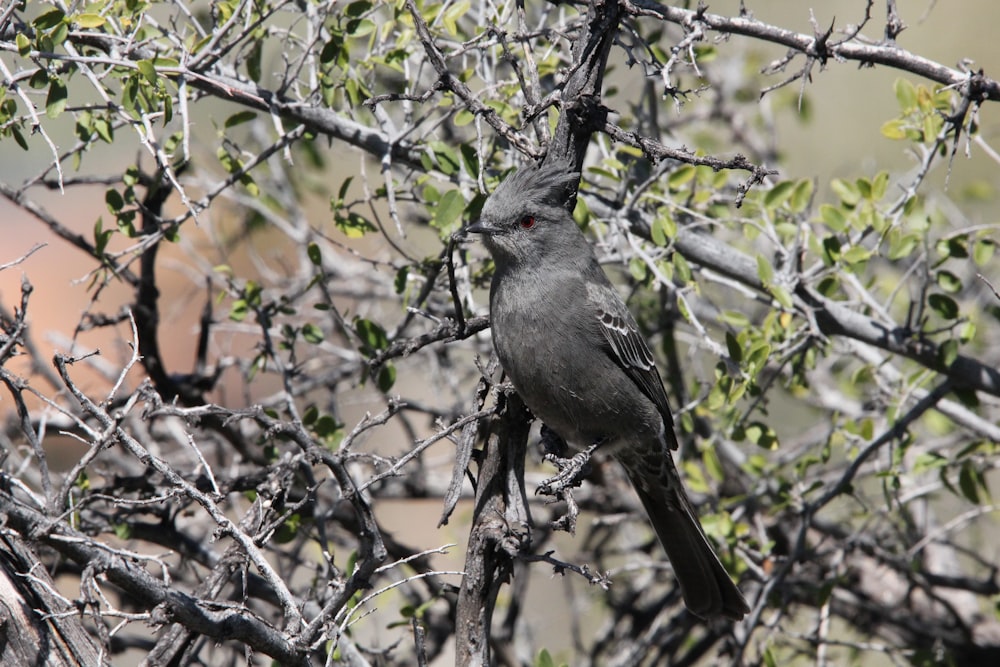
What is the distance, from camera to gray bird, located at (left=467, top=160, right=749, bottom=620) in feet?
12.8

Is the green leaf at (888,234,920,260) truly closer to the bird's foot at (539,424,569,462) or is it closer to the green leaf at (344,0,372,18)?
the bird's foot at (539,424,569,462)

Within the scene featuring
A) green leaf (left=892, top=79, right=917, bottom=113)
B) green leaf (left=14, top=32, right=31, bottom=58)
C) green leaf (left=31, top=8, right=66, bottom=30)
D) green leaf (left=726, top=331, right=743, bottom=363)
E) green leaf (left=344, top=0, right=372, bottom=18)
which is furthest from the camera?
green leaf (left=892, top=79, right=917, bottom=113)

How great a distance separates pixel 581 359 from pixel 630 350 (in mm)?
321

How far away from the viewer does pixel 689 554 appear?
450 cm

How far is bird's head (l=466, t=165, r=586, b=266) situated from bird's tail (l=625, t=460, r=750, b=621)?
1.21 meters

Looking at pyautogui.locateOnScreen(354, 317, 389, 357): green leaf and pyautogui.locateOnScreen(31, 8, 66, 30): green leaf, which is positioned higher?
pyautogui.locateOnScreen(31, 8, 66, 30): green leaf

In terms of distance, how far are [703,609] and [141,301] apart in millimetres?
2992

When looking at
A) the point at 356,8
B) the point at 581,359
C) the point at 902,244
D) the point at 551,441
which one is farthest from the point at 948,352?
the point at 356,8

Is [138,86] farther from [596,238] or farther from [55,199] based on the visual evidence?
[55,199]

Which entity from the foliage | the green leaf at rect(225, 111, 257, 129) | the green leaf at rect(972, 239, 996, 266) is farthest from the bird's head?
the green leaf at rect(972, 239, 996, 266)

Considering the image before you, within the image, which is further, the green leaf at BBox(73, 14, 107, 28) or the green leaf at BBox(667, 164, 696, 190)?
the green leaf at BBox(667, 164, 696, 190)

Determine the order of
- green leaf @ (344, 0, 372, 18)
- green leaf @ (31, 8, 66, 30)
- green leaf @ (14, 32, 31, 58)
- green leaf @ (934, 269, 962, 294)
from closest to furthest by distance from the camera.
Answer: green leaf @ (14, 32, 31, 58) < green leaf @ (31, 8, 66, 30) < green leaf @ (344, 0, 372, 18) < green leaf @ (934, 269, 962, 294)

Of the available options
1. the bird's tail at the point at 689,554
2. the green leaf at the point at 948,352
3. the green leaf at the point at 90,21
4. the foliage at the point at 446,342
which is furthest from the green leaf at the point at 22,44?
the green leaf at the point at 948,352

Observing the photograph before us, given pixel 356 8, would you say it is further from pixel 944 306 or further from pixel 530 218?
pixel 944 306
